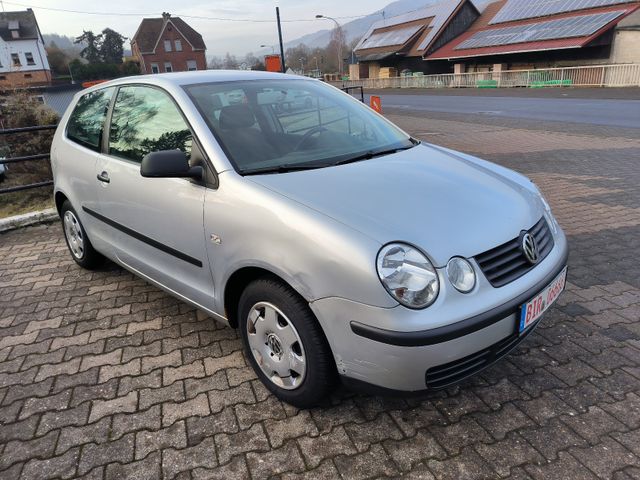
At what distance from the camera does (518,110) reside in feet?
55.5

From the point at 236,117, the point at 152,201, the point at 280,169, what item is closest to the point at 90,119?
the point at 152,201

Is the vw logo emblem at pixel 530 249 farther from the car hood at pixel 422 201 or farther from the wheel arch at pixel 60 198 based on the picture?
the wheel arch at pixel 60 198

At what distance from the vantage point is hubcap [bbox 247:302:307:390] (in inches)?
90.5

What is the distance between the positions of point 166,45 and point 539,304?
79.2 metres

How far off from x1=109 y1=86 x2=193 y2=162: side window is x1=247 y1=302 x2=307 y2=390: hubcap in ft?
3.30

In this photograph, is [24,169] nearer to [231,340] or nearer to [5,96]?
[5,96]

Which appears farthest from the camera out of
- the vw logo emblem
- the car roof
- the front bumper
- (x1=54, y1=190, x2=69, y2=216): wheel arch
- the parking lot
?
(x1=54, y1=190, x2=69, y2=216): wheel arch

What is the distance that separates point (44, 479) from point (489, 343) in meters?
2.04

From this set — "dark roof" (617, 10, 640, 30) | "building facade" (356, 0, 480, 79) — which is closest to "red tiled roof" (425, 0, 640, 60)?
"dark roof" (617, 10, 640, 30)

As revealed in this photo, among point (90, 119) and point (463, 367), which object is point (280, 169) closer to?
point (463, 367)

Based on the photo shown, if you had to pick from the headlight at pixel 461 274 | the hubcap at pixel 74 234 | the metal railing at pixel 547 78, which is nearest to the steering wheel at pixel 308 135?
the headlight at pixel 461 274

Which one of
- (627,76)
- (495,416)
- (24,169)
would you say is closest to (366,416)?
(495,416)

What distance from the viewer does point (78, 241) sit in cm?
422

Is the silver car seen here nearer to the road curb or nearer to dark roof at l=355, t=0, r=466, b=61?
the road curb
